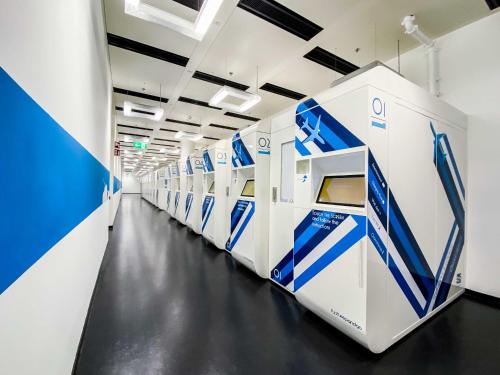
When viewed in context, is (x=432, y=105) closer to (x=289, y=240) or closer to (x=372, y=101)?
(x=372, y=101)

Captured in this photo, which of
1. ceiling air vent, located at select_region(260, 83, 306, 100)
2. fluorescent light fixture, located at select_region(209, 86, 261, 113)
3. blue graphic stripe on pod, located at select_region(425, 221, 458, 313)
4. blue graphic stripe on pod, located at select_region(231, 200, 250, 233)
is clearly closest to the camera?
blue graphic stripe on pod, located at select_region(425, 221, 458, 313)

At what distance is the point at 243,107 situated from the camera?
16.0 feet

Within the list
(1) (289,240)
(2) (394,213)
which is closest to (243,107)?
(1) (289,240)

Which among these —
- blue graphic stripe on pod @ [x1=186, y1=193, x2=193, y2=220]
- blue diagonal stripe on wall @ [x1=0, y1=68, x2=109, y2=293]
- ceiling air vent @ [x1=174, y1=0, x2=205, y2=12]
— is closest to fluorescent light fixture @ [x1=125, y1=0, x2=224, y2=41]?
ceiling air vent @ [x1=174, y1=0, x2=205, y2=12]

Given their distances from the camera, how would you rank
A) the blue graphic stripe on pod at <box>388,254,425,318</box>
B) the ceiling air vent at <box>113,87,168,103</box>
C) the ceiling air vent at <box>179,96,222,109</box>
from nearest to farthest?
the blue graphic stripe on pod at <box>388,254,425,318</box>, the ceiling air vent at <box>113,87,168,103</box>, the ceiling air vent at <box>179,96,222,109</box>

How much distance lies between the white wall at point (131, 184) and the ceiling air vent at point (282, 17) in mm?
33396

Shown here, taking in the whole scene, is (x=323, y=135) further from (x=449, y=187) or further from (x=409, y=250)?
(x=449, y=187)

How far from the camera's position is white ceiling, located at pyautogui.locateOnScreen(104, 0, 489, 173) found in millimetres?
2902

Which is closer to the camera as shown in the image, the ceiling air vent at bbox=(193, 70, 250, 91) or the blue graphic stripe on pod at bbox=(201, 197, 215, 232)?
the ceiling air vent at bbox=(193, 70, 250, 91)

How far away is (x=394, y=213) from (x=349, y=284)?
2.55 ft

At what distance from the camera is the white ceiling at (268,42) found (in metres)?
2.90

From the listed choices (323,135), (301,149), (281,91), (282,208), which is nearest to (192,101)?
(281,91)

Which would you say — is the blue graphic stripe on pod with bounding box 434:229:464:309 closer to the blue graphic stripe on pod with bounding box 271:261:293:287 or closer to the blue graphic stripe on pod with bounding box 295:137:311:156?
the blue graphic stripe on pod with bounding box 271:261:293:287

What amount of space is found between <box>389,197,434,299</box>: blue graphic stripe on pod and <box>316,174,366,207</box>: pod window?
264 mm
